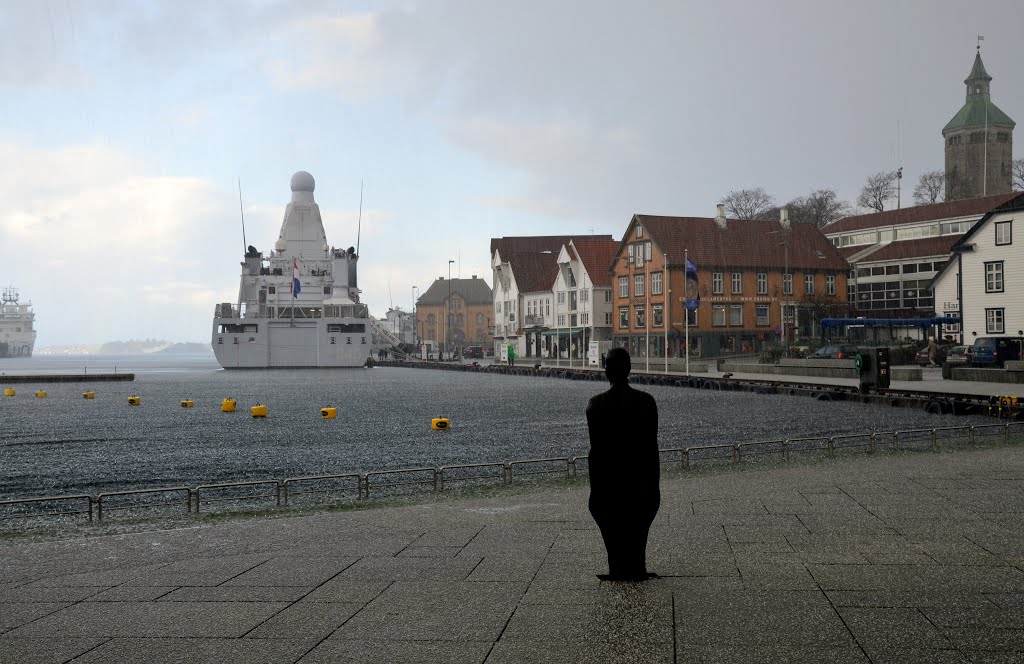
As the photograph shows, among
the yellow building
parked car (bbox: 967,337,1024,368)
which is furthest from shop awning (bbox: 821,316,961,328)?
the yellow building

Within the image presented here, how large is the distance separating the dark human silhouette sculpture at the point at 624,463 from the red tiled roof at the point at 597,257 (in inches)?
3401

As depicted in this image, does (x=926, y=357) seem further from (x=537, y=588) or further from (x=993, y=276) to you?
(x=537, y=588)

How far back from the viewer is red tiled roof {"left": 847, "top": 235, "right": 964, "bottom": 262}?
273 ft

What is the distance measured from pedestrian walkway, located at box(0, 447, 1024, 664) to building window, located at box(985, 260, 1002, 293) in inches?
2082

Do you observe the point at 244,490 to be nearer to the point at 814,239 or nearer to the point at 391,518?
the point at 391,518

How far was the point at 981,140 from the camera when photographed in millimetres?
148875

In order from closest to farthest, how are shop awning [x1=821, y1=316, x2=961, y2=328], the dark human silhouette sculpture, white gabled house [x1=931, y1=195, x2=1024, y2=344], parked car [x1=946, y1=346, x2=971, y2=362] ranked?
A: the dark human silhouette sculpture, parked car [x1=946, y1=346, x2=971, y2=362], white gabled house [x1=931, y1=195, x2=1024, y2=344], shop awning [x1=821, y1=316, x2=961, y2=328]

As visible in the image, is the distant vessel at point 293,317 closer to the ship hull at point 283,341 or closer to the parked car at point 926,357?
the ship hull at point 283,341

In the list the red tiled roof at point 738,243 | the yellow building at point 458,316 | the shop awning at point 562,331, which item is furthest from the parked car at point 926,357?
the yellow building at point 458,316

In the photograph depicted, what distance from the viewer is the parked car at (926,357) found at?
188ft

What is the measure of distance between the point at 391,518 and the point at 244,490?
949cm

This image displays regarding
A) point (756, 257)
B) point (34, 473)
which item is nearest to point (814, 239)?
point (756, 257)

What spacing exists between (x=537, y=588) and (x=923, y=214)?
92.8 meters

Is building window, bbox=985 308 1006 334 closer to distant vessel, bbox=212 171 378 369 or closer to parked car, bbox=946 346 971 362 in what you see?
parked car, bbox=946 346 971 362
